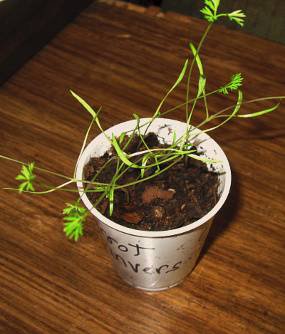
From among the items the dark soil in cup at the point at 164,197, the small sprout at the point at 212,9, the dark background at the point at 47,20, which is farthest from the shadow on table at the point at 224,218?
the dark background at the point at 47,20

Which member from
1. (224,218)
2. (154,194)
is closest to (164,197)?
(154,194)

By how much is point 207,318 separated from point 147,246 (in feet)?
0.51

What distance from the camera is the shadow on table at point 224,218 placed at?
2.21 feet

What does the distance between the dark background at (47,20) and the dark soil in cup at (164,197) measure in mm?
368

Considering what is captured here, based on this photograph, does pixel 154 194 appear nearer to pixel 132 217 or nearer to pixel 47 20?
pixel 132 217

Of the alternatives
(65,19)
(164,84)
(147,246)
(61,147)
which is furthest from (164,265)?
(65,19)

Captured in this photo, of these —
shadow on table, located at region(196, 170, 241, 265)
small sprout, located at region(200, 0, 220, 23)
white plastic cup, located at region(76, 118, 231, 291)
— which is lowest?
shadow on table, located at region(196, 170, 241, 265)

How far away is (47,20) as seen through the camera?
0.90 metres

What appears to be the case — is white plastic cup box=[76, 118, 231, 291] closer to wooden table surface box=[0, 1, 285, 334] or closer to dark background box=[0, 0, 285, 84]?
wooden table surface box=[0, 1, 285, 334]

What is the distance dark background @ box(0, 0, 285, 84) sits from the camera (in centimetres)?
81

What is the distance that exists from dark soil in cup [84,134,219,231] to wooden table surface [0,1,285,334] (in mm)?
133

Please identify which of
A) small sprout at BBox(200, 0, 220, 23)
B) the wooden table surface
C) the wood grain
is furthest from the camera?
the wood grain

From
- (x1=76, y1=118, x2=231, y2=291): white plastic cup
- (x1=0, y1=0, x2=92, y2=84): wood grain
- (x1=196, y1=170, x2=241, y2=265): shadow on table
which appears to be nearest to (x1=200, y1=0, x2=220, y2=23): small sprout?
(x1=76, y1=118, x2=231, y2=291): white plastic cup

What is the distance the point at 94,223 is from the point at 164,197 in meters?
0.18
